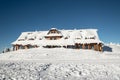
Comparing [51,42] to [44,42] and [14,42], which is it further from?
[14,42]

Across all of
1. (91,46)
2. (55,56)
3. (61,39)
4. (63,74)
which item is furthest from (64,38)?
(63,74)

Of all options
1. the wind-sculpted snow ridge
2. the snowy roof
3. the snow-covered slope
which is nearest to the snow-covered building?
the snowy roof

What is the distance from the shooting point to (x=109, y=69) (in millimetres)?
11539

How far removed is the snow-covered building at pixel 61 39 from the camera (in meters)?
43.8

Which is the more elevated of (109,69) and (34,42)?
(34,42)

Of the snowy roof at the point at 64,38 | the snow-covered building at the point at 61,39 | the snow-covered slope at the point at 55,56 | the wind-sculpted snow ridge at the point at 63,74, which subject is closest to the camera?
the wind-sculpted snow ridge at the point at 63,74

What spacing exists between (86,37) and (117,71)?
3518 cm

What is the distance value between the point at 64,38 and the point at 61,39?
1300mm

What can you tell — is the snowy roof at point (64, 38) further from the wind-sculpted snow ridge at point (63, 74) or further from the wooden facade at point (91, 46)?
the wind-sculpted snow ridge at point (63, 74)

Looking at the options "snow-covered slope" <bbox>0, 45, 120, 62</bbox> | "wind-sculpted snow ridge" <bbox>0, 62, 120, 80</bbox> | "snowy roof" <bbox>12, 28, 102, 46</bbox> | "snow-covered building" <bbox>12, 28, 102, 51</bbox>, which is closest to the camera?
"wind-sculpted snow ridge" <bbox>0, 62, 120, 80</bbox>

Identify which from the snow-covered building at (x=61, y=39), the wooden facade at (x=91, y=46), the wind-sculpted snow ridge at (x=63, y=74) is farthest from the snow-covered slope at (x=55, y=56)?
the wooden facade at (x=91, y=46)

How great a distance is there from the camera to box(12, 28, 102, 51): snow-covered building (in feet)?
144

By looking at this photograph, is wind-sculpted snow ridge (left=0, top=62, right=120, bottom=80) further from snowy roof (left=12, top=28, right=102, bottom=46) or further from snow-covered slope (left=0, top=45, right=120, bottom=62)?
snowy roof (left=12, top=28, right=102, bottom=46)

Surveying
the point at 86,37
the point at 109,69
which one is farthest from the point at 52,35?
the point at 109,69
